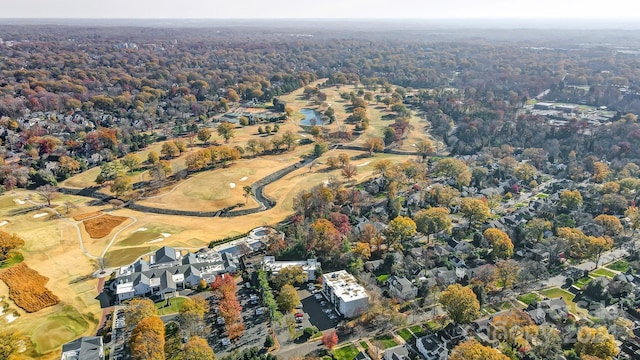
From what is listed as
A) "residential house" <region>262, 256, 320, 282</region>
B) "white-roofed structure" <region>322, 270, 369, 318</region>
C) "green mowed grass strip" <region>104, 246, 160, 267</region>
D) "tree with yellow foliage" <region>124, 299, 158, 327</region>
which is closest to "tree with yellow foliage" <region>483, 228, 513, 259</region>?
"white-roofed structure" <region>322, 270, 369, 318</region>

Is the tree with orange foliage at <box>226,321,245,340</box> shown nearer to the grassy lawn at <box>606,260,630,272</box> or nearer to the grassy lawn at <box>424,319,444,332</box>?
the grassy lawn at <box>424,319,444,332</box>

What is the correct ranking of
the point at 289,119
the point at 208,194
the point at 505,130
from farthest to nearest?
the point at 289,119
the point at 505,130
the point at 208,194

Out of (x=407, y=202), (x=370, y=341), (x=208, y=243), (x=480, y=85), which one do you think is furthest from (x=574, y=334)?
(x=480, y=85)

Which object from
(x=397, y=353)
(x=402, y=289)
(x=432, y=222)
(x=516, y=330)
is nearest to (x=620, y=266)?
(x=432, y=222)

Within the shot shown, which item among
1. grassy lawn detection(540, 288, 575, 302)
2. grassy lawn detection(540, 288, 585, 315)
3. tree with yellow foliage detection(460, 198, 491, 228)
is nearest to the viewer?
grassy lawn detection(540, 288, 585, 315)

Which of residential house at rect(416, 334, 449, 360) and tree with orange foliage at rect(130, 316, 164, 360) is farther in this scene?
residential house at rect(416, 334, 449, 360)

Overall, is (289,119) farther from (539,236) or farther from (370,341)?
(370,341)
